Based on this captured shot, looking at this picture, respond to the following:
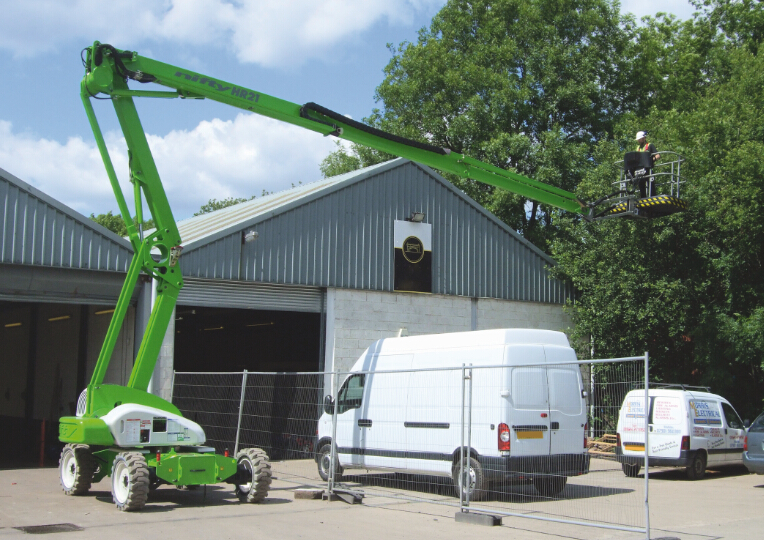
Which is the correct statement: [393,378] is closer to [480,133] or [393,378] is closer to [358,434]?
[358,434]

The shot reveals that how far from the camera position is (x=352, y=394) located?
13344 mm

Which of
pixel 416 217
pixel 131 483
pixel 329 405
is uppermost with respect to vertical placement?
pixel 416 217

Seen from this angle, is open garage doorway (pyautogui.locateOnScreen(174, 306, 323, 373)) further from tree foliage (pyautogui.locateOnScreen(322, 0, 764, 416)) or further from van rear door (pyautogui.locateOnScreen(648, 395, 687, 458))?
van rear door (pyautogui.locateOnScreen(648, 395, 687, 458))

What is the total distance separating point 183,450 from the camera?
11242 mm

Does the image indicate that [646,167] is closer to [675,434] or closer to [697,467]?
[675,434]

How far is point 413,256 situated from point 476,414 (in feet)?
29.8

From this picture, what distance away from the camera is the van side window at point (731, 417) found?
16.7 m

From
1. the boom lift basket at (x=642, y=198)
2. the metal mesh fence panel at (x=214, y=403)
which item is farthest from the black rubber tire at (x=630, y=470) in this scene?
the metal mesh fence panel at (x=214, y=403)

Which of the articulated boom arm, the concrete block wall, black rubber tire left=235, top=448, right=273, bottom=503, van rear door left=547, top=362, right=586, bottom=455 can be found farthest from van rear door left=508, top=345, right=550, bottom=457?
the concrete block wall

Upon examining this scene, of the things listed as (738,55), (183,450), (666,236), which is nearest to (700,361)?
(666,236)

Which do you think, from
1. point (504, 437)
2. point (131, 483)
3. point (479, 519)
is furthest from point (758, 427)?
point (131, 483)

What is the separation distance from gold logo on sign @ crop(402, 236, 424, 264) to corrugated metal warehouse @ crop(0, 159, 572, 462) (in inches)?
1.2

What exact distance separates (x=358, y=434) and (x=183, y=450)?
3.09 m

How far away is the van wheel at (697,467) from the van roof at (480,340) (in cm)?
512
